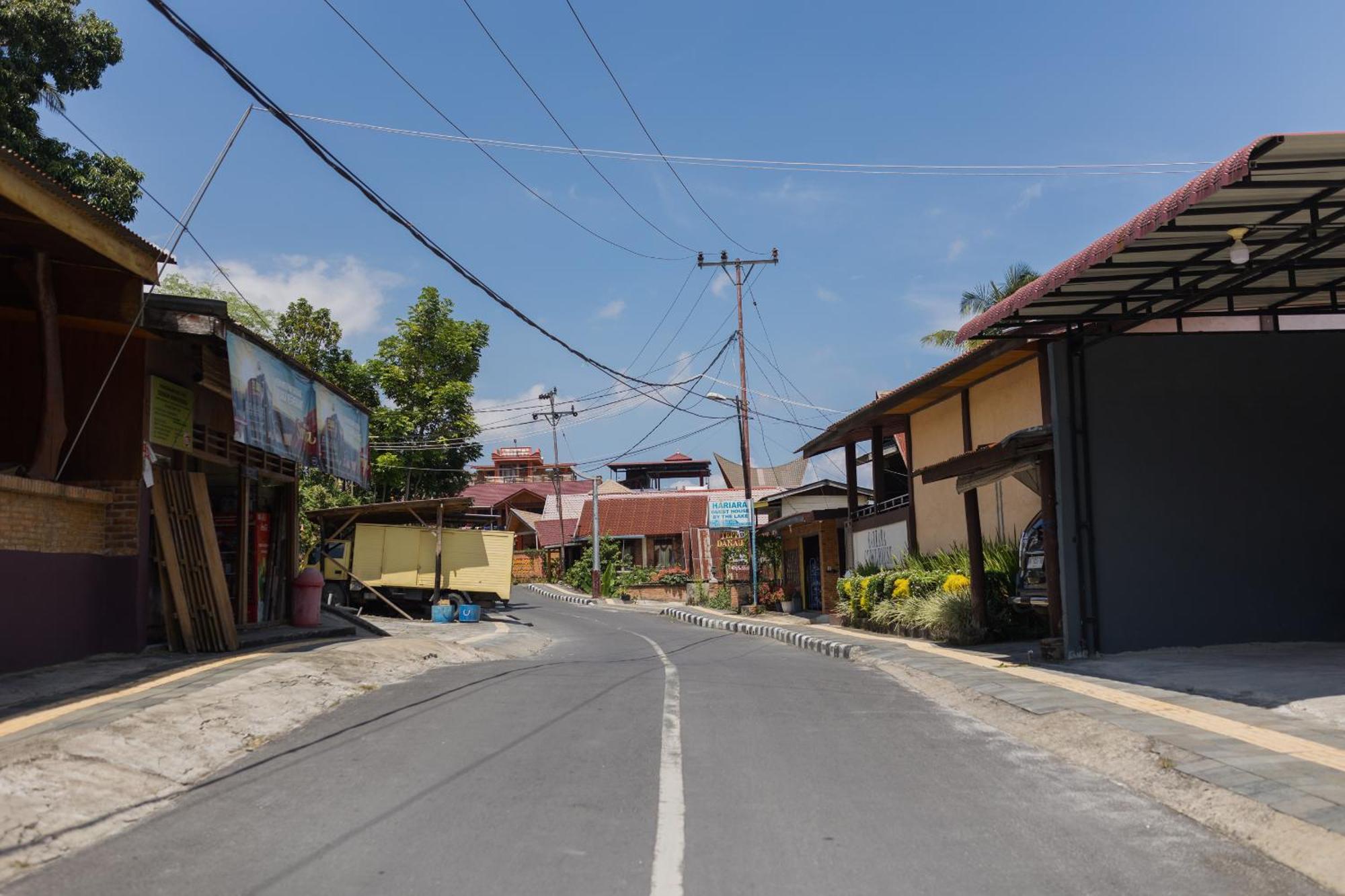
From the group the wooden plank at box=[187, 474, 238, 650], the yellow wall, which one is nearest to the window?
the yellow wall

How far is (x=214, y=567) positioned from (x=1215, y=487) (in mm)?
13605

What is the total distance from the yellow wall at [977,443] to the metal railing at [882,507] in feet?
2.45

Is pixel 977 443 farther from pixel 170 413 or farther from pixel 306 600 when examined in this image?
pixel 170 413

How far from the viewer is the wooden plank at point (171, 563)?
1381 centimetres

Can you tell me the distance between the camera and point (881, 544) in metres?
26.2

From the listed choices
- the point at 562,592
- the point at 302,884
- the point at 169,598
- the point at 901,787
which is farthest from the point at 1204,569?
the point at 562,592

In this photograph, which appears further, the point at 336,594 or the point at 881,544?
the point at 336,594

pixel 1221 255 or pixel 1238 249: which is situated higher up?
pixel 1221 255

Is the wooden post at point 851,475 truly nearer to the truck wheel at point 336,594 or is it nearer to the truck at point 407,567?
the truck at point 407,567

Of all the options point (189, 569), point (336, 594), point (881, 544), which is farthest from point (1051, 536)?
point (336, 594)

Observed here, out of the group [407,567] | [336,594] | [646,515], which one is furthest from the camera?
[646,515]

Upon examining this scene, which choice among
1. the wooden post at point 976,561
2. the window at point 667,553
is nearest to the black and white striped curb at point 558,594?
the window at point 667,553

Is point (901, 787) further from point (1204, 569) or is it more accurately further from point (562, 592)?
point (562, 592)

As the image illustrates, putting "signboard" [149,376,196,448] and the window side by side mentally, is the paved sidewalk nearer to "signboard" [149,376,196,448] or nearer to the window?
"signboard" [149,376,196,448]
